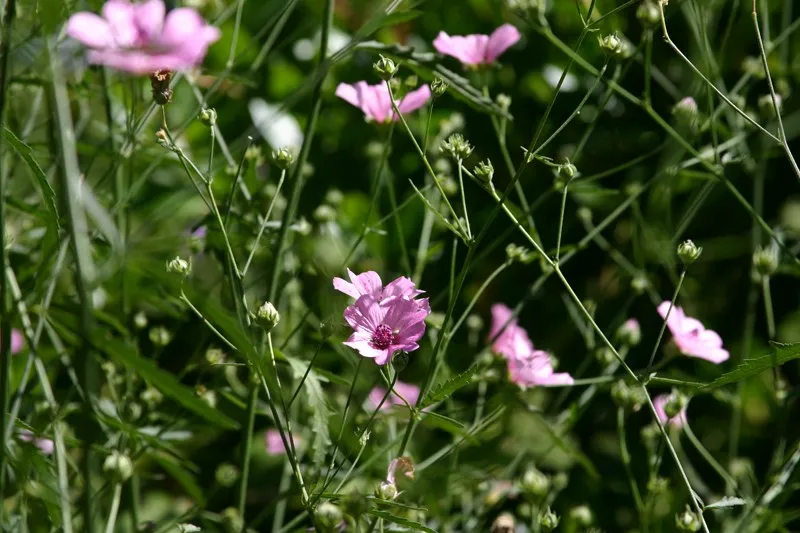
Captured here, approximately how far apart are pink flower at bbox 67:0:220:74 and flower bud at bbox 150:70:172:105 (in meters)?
0.06

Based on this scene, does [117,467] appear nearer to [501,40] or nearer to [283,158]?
[283,158]

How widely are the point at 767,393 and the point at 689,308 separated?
137 mm

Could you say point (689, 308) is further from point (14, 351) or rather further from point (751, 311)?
point (14, 351)

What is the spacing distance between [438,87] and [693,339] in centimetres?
32

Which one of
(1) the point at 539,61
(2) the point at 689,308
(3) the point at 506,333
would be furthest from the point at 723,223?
(3) the point at 506,333

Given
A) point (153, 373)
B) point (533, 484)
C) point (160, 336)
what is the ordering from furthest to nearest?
point (160, 336)
point (533, 484)
point (153, 373)

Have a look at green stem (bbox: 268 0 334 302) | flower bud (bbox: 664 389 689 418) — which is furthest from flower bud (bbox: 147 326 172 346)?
flower bud (bbox: 664 389 689 418)

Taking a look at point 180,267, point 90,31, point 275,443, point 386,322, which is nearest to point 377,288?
point 386,322

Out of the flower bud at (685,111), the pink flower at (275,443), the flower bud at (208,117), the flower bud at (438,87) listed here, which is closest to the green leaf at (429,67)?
the flower bud at (438,87)

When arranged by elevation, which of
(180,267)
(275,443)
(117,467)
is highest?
(180,267)

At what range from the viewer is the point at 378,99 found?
0.79 m

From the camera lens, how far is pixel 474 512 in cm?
91

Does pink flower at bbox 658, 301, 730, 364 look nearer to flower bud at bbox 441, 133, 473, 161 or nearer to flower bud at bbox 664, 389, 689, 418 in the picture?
flower bud at bbox 664, 389, 689, 418

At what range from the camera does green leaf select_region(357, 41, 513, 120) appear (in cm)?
64
